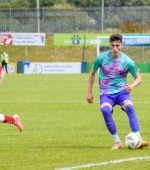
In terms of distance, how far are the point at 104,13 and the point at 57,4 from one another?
83.0 ft

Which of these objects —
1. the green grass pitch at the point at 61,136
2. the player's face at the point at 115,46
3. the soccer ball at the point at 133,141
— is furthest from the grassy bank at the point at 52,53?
the soccer ball at the point at 133,141

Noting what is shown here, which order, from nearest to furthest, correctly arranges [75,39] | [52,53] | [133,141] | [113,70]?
[133,141]
[113,70]
[75,39]
[52,53]

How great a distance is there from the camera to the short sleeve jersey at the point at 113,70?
38.3ft

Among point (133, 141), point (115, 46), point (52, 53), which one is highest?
point (115, 46)

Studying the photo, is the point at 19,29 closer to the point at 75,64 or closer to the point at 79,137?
the point at 75,64

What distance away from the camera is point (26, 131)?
47.5ft

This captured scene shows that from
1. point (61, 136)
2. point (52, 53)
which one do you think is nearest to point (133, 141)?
point (61, 136)

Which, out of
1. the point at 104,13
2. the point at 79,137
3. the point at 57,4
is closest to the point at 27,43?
the point at 104,13

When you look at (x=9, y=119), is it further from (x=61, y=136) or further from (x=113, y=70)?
(x=113, y=70)

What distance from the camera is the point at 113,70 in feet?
38.3

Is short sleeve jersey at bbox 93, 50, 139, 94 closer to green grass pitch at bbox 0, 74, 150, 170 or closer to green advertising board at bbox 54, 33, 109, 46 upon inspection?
green grass pitch at bbox 0, 74, 150, 170

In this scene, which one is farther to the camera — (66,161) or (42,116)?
(42,116)

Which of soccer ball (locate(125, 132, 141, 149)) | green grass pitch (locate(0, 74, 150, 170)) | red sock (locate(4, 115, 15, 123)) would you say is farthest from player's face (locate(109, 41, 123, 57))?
red sock (locate(4, 115, 15, 123))

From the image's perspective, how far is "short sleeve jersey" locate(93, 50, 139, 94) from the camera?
1167 centimetres
